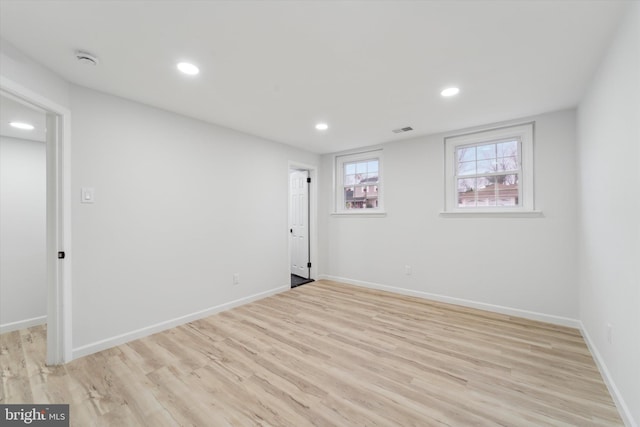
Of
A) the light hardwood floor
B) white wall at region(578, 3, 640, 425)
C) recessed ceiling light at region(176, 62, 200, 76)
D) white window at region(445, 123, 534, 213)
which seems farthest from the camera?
white window at region(445, 123, 534, 213)

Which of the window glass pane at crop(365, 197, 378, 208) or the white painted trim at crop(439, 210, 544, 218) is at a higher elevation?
the window glass pane at crop(365, 197, 378, 208)

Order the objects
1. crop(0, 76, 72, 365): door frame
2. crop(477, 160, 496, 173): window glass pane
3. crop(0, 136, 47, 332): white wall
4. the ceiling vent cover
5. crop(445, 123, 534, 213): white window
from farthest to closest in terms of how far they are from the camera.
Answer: crop(477, 160, 496, 173): window glass pane → crop(445, 123, 534, 213): white window → crop(0, 136, 47, 332): white wall → crop(0, 76, 72, 365): door frame → the ceiling vent cover

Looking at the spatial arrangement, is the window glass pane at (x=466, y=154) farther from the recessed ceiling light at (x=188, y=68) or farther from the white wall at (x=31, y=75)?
the white wall at (x=31, y=75)

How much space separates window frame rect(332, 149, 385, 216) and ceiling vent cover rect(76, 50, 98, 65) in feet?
12.1

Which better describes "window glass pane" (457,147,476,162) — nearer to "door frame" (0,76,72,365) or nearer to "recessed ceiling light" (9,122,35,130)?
"door frame" (0,76,72,365)

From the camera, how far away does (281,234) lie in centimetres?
443

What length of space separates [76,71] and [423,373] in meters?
3.74

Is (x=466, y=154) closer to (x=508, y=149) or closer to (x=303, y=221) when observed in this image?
(x=508, y=149)

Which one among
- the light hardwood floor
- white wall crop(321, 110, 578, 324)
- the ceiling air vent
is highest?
the ceiling air vent

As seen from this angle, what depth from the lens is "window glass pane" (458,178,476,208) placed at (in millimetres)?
3686

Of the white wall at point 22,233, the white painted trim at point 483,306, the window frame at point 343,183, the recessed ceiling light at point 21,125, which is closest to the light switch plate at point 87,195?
the recessed ceiling light at point 21,125

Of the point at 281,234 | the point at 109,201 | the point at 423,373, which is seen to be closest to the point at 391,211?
the point at 281,234

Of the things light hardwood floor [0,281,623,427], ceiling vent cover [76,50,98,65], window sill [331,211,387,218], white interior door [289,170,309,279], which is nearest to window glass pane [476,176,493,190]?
window sill [331,211,387,218]

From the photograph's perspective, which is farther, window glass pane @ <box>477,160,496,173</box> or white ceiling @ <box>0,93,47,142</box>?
window glass pane @ <box>477,160,496,173</box>
